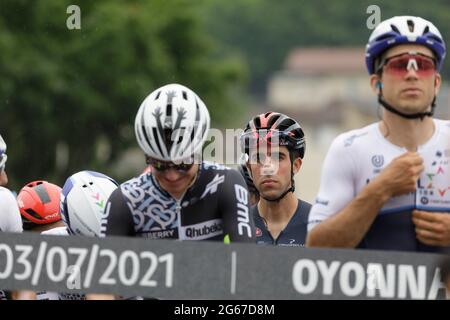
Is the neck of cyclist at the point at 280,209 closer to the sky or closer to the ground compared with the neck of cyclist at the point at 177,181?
closer to the sky

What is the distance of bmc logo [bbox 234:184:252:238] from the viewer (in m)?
7.46

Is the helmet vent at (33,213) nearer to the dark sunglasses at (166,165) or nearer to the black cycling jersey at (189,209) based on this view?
the black cycling jersey at (189,209)

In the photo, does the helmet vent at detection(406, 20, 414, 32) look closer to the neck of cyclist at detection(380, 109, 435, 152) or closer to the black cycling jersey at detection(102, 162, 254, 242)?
the neck of cyclist at detection(380, 109, 435, 152)

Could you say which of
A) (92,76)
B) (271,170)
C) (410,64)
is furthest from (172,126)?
(92,76)

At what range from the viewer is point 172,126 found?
729cm

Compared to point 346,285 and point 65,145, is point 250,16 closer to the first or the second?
point 65,145

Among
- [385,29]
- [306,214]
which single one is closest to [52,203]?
[306,214]

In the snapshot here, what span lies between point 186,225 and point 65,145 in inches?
1997

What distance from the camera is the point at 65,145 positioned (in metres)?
57.9

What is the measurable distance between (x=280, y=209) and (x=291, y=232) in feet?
0.68

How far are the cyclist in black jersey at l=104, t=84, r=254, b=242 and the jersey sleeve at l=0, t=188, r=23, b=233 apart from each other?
1.10 m

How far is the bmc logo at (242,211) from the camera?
24.5ft

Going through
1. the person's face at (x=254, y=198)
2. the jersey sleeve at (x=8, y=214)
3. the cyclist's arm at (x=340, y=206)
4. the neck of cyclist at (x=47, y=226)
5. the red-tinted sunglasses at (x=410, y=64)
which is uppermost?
the red-tinted sunglasses at (x=410, y=64)

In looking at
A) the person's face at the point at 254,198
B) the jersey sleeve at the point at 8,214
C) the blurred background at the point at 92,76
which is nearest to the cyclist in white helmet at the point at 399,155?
the jersey sleeve at the point at 8,214
